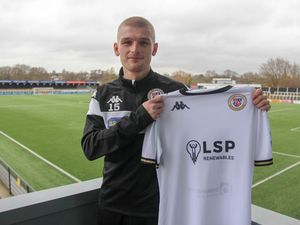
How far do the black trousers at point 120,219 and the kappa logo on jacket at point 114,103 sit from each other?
2.33 feet

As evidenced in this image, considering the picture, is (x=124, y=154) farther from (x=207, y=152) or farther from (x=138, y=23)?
(x=138, y=23)

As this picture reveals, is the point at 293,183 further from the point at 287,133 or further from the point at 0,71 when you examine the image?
the point at 0,71

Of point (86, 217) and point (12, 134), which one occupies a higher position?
point (86, 217)

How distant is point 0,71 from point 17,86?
1030 cm

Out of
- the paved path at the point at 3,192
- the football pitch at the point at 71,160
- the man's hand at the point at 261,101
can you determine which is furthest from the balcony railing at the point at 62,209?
the paved path at the point at 3,192

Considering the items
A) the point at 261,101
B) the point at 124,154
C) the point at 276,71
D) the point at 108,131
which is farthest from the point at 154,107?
the point at 276,71

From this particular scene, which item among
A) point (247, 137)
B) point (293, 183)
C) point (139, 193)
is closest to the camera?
point (247, 137)

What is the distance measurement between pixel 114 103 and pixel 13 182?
755 cm

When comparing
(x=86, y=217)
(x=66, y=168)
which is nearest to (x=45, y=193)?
(x=86, y=217)

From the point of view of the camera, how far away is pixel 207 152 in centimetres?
208

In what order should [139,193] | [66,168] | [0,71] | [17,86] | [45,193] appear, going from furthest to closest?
[0,71], [17,86], [66,168], [45,193], [139,193]

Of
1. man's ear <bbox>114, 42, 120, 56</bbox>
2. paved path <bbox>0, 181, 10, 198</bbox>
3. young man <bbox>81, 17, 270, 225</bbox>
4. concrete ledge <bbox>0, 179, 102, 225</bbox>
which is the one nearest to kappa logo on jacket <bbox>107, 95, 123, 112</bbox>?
young man <bbox>81, 17, 270, 225</bbox>

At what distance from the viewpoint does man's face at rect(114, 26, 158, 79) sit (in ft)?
7.06

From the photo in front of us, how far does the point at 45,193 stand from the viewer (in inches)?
100.0
